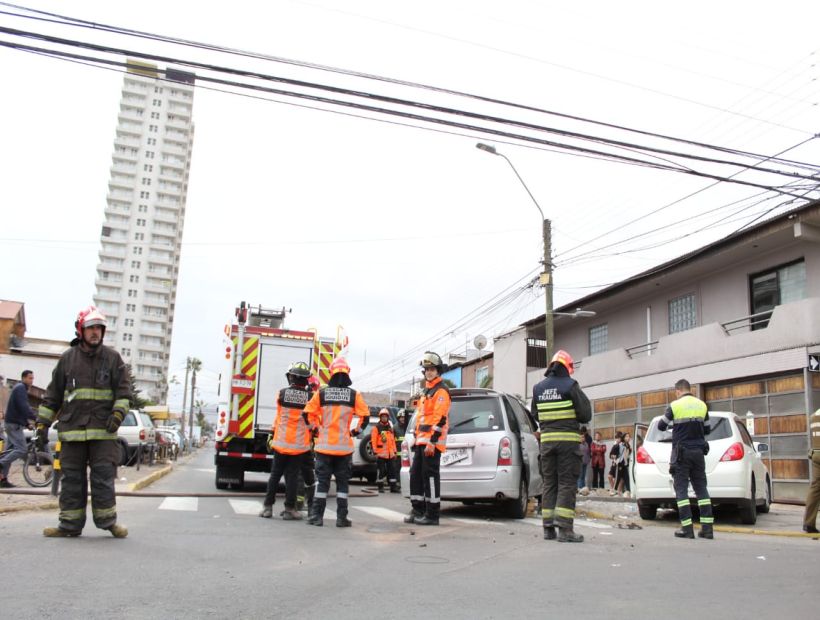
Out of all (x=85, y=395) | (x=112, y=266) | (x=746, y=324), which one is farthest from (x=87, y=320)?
(x=112, y=266)

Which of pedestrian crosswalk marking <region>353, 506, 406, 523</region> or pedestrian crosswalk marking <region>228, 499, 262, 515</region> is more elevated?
pedestrian crosswalk marking <region>228, 499, 262, 515</region>

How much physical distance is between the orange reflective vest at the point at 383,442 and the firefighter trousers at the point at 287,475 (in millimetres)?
7155

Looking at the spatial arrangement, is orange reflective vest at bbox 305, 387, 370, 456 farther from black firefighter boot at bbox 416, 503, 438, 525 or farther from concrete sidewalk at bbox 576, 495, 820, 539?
concrete sidewalk at bbox 576, 495, 820, 539

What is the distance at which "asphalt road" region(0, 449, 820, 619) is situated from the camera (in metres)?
4.53

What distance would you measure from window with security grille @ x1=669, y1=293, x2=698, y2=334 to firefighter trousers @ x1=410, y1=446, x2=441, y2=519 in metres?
17.3

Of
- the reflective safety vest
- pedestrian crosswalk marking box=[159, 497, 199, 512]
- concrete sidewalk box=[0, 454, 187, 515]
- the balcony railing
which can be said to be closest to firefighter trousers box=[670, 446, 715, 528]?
the reflective safety vest

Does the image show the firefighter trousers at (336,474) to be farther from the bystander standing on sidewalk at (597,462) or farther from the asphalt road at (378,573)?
the bystander standing on sidewalk at (597,462)

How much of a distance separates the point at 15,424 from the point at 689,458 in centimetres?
1035

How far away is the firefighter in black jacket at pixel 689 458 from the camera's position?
8852 mm

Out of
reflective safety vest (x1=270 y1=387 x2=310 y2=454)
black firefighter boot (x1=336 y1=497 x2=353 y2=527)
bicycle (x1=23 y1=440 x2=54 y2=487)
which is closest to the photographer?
black firefighter boot (x1=336 y1=497 x2=353 y2=527)

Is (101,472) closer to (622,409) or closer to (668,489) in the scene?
(668,489)

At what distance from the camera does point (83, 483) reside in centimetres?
664

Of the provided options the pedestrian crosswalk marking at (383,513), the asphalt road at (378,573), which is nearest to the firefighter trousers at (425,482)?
the asphalt road at (378,573)

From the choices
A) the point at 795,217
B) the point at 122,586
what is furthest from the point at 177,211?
the point at 122,586
